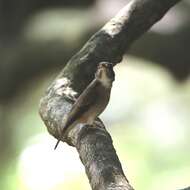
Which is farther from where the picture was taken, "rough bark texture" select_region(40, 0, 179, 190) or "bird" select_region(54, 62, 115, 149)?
"bird" select_region(54, 62, 115, 149)

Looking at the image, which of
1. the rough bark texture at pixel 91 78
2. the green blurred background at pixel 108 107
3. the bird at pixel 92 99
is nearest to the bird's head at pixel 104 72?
the bird at pixel 92 99

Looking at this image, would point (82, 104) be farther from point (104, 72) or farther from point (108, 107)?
point (108, 107)

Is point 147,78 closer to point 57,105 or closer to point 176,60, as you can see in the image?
point 176,60

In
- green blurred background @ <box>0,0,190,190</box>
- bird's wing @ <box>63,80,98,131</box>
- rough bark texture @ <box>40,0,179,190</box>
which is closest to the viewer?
rough bark texture @ <box>40,0,179,190</box>

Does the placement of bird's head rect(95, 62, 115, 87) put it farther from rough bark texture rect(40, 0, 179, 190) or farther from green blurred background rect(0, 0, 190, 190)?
green blurred background rect(0, 0, 190, 190)

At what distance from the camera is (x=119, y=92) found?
8.34m

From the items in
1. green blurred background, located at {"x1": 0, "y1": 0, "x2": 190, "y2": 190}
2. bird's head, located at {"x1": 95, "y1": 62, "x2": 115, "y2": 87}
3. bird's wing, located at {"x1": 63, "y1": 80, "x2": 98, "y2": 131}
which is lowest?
bird's wing, located at {"x1": 63, "y1": 80, "x2": 98, "y2": 131}

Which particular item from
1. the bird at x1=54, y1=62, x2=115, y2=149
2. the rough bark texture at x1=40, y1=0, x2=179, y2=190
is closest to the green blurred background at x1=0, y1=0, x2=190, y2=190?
the rough bark texture at x1=40, y1=0, x2=179, y2=190

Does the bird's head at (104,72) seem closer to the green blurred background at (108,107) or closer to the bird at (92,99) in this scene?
the bird at (92,99)

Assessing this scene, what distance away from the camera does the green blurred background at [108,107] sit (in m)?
4.66

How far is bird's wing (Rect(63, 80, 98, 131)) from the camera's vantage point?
2.17 meters

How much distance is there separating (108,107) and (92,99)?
5653 mm

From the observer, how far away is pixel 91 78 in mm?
2439

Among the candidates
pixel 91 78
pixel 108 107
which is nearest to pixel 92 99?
pixel 91 78
